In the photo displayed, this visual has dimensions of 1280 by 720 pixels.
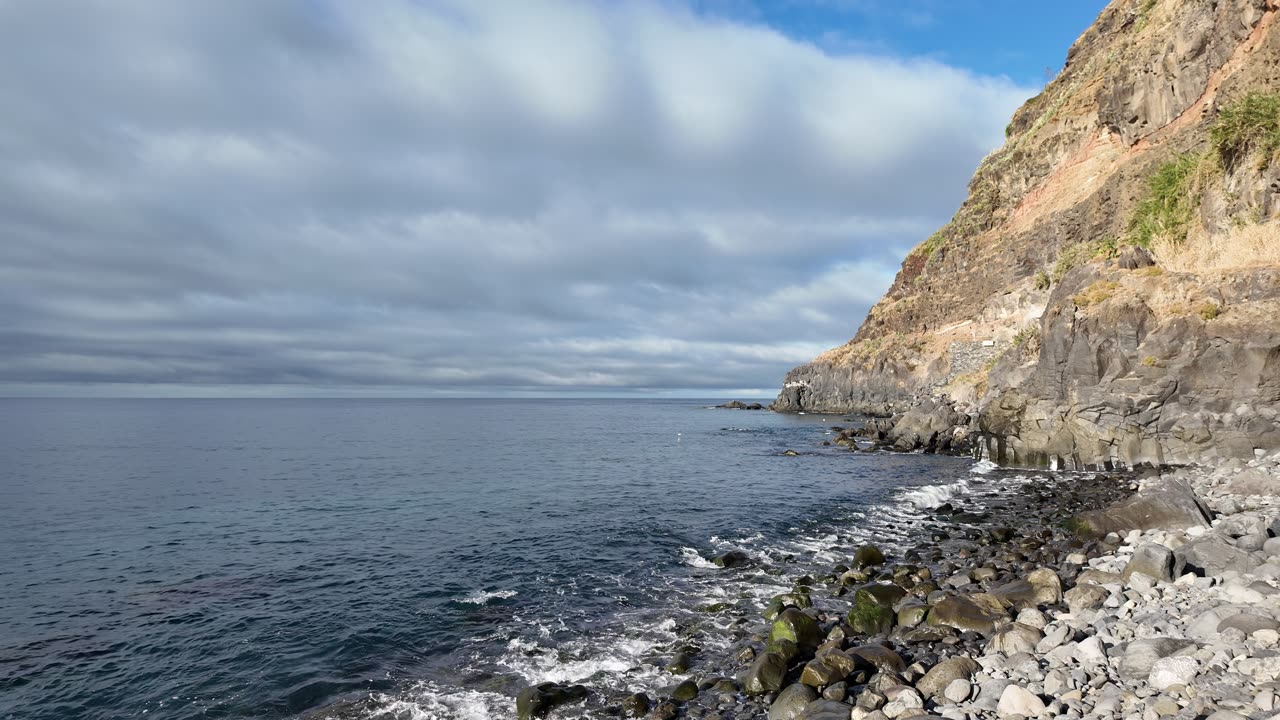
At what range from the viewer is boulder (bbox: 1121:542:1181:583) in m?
11.4

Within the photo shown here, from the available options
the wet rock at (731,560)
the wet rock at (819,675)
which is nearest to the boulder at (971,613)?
the wet rock at (819,675)

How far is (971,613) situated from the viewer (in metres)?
11.8

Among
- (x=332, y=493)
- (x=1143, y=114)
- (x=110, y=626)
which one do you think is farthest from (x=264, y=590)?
(x=1143, y=114)

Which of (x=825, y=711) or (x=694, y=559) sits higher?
(x=825, y=711)

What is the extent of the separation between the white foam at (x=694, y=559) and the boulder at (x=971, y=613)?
26.5 feet

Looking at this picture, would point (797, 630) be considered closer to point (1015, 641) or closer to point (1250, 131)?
point (1015, 641)

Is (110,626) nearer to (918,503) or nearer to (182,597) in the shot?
(182,597)

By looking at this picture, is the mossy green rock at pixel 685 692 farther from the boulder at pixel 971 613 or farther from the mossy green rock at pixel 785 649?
the boulder at pixel 971 613

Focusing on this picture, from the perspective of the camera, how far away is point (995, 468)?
120 ft

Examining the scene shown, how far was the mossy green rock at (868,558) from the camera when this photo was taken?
18.0 m

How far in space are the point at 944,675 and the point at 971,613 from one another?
3.24 meters

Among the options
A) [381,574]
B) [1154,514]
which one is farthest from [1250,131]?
[381,574]

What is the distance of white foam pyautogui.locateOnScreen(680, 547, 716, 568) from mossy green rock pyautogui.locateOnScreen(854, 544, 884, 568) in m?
4.37

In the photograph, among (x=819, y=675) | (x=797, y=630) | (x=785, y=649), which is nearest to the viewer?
(x=819, y=675)
